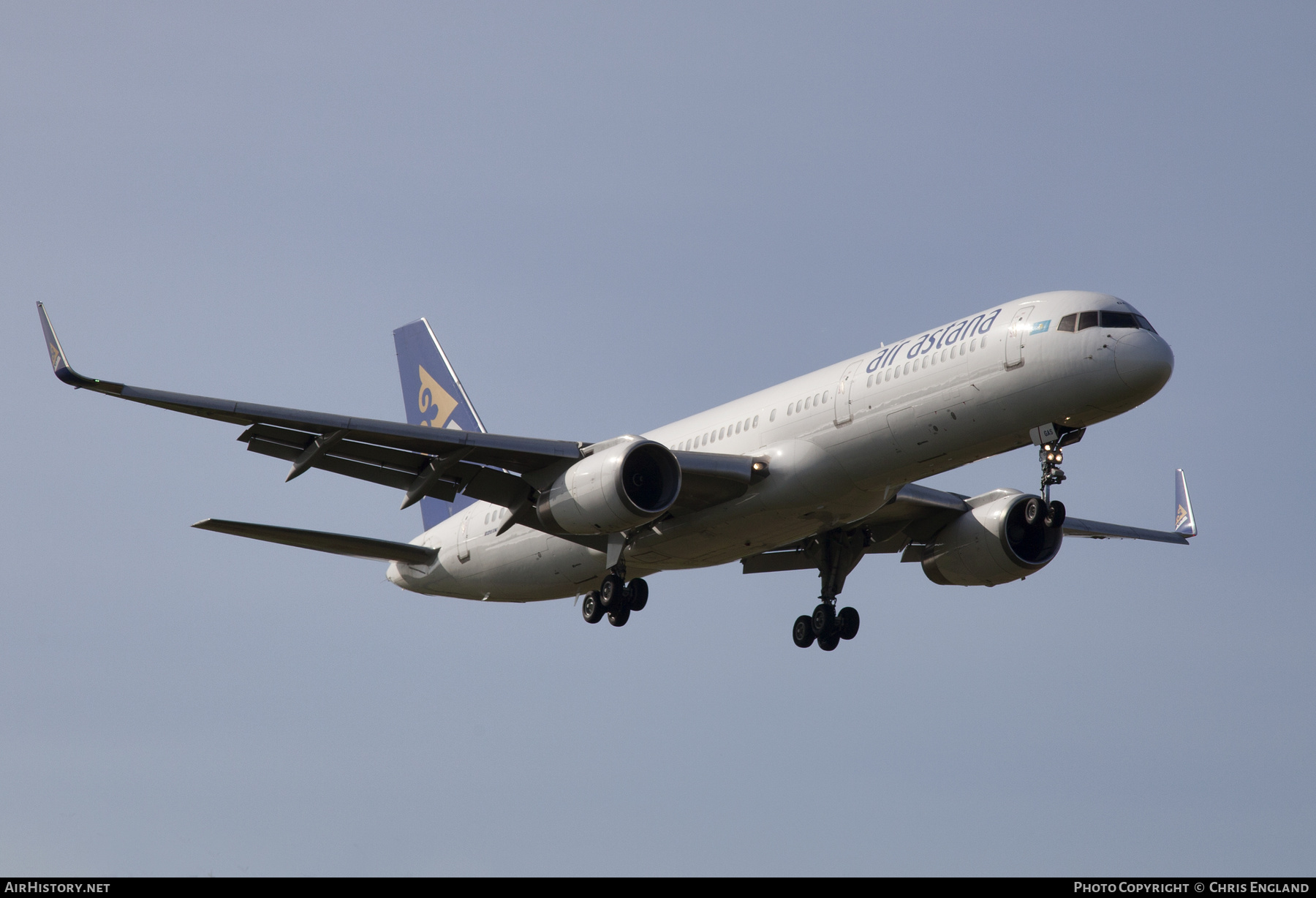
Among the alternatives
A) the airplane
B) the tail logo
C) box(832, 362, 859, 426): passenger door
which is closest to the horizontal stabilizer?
the airplane

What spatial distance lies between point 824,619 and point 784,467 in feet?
23.0

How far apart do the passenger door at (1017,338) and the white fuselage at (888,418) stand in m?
0.03

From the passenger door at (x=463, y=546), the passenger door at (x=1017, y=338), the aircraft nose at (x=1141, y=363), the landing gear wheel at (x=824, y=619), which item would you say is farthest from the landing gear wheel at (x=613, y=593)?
the aircraft nose at (x=1141, y=363)

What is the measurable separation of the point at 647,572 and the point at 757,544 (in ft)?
11.6

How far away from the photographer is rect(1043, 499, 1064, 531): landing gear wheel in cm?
2891

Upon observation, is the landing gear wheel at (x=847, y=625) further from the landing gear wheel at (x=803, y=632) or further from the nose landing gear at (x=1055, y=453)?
the nose landing gear at (x=1055, y=453)

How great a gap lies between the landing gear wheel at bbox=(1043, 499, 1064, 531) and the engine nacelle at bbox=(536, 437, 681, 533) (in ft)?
24.4

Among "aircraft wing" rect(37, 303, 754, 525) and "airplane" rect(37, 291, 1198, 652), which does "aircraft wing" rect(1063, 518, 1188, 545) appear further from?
"aircraft wing" rect(37, 303, 754, 525)

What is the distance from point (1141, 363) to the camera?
26.5m

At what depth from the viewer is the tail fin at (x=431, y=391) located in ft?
132
